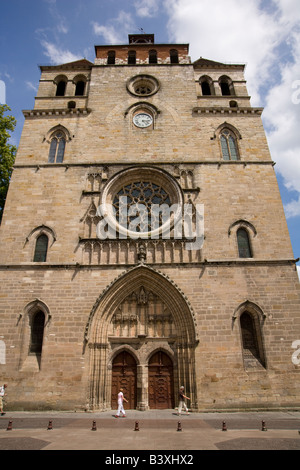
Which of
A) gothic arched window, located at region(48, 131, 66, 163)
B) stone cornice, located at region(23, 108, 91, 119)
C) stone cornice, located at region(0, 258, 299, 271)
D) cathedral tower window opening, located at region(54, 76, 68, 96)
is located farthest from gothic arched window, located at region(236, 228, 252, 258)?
cathedral tower window opening, located at region(54, 76, 68, 96)

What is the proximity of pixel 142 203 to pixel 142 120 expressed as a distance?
16.9 feet

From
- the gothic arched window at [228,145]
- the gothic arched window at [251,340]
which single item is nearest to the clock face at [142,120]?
the gothic arched window at [228,145]

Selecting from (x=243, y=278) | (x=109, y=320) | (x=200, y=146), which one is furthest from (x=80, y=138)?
(x=243, y=278)

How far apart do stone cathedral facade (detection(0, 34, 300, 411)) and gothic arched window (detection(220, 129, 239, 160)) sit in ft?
0.20

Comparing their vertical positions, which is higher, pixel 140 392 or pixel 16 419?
pixel 140 392

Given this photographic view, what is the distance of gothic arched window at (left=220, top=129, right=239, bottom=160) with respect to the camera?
16.0 m

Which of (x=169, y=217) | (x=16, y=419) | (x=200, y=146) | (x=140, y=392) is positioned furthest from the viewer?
(x=200, y=146)

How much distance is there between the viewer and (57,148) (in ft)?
53.0

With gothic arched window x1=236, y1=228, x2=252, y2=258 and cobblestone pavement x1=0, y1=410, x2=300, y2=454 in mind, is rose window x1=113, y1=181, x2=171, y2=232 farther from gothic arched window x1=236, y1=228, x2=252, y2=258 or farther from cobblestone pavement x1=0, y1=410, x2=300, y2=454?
cobblestone pavement x1=0, y1=410, x2=300, y2=454

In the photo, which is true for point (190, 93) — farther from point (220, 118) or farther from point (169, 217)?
point (169, 217)

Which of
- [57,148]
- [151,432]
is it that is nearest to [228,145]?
[57,148]

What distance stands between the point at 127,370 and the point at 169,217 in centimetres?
703

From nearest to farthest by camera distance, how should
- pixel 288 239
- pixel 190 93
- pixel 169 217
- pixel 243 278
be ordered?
pixel 243 278 → pixel 288 239 → pixel 169 217 → pixel 190 93
